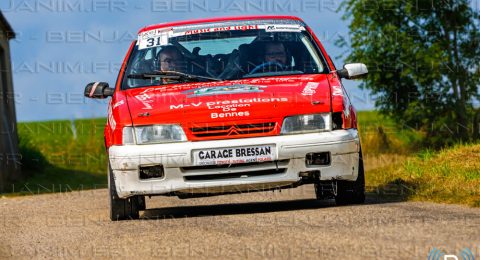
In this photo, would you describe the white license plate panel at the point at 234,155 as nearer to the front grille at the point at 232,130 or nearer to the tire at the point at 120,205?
the front grille at the point at 232,130

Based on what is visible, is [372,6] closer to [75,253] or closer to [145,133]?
Result: [145,133]

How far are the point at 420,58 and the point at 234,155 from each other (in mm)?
21900

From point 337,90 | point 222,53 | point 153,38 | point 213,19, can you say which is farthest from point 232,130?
point 213,19

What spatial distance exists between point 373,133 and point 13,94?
35.2 feet

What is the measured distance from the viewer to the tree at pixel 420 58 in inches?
1196

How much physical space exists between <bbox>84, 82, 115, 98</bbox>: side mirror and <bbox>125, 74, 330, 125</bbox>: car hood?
79 cm

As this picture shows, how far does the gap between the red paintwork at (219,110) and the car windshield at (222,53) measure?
0.42 m

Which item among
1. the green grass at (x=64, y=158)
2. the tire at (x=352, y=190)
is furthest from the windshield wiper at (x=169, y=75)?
the green grass at (x=64, y=158)

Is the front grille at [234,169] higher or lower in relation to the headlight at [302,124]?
lower

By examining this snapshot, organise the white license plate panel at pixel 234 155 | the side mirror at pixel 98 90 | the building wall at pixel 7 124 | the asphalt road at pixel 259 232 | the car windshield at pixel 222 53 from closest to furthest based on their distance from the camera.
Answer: the asphalt road at pixel 259 232, the white license plate panel at pixel 234 155, the car windshield at pixel 222 53, the side mirror at pixel 98 90, the building wall at pixel 7 124

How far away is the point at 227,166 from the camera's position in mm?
8977

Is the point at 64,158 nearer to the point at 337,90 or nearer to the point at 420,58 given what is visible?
the point at 420,58

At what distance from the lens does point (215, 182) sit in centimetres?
900

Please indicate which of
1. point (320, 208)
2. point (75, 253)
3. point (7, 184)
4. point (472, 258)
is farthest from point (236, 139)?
point (7, 184)
